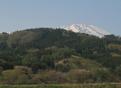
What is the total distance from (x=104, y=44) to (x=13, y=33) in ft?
117

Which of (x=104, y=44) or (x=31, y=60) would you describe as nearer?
(x=31, y=60)

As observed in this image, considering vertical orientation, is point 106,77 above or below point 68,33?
below

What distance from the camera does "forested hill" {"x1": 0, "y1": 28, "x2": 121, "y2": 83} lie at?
59.4 m

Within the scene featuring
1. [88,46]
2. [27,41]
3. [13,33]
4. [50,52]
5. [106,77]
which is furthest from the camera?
[13,33]

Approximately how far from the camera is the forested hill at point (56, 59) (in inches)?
2340

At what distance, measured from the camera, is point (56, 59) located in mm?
85938

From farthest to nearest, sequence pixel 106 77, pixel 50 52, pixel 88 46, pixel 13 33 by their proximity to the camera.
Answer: pixel 13 33 → pixel 88 46 → pixel 50 52 → pixel 106 77

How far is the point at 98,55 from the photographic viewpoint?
98.4 metres

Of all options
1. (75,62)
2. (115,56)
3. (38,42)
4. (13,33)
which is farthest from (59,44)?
(75,62)

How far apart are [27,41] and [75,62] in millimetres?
52468

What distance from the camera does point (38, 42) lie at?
13238 centimetres

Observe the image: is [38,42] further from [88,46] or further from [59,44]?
[88,46]

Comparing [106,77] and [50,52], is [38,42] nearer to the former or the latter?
[50,52]

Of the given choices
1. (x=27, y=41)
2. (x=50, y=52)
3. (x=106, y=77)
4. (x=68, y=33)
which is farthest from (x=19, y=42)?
(x=106, y=77)
